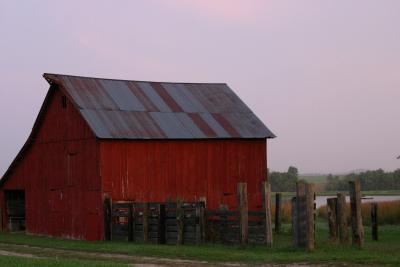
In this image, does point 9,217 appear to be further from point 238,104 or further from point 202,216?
point 202,216

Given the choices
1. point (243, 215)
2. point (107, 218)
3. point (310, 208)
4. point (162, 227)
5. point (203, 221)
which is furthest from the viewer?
point (107, 218)

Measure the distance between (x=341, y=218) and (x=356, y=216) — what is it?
0.72m

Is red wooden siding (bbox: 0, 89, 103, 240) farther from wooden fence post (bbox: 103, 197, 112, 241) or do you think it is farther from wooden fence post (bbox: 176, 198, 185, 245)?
wooden fence post (bbox: 176, 198, 185, 245)

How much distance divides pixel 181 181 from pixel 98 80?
21.1 ft

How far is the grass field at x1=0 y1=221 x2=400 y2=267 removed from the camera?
20.6 m

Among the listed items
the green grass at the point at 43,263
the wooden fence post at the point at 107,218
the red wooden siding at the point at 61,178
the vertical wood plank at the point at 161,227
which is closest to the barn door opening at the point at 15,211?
the red wooden siding at the point at 61,178

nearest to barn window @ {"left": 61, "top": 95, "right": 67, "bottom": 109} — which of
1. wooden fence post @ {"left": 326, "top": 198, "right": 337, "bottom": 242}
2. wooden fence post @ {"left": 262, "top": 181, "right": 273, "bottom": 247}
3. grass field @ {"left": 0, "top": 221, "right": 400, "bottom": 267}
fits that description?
grass field @ {"left": 0, "top": 221, "right": 400, "bottom": 267}

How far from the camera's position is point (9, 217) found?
39.8 meters

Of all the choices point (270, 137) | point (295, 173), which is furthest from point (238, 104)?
point (295, 173)

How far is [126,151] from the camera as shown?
3262cm

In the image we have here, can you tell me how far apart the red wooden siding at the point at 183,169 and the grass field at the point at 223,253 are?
139 inches

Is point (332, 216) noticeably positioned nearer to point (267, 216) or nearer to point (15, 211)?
point (267, 216)

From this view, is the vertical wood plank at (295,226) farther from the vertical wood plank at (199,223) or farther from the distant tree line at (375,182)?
the distant tree line at (375,182)

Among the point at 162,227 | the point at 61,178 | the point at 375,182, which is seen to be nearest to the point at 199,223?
the point at 162,227
